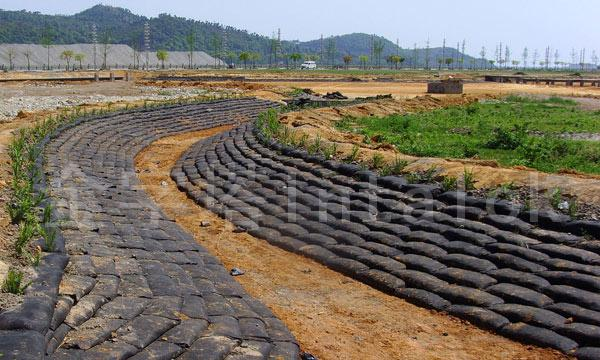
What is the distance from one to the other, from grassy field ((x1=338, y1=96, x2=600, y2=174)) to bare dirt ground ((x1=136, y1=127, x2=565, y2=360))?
3746 millimetres

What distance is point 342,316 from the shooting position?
635 cm

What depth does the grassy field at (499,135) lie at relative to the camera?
33.3 feet

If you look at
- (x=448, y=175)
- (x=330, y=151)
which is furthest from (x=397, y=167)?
(x=330, y=151)

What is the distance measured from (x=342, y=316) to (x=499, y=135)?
264 inches

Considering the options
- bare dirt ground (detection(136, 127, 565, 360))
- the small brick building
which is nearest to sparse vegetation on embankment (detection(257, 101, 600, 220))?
bare dirt ground (detection(136, 127, 565, 360))

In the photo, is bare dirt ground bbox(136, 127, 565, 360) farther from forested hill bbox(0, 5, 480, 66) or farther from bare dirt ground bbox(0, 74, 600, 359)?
forested hill bbox(0, 5, 480, 66)

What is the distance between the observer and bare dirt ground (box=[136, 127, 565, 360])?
5.54 meters

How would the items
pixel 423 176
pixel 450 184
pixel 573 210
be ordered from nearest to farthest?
pixel 573 210, pixel 450 184, pixel 423 176

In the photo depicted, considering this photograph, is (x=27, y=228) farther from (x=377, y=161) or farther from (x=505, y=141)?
(x=505, y=141)

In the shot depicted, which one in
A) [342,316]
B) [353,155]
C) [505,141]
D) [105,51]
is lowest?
[342,316]

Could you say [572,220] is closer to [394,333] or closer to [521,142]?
[394,333]

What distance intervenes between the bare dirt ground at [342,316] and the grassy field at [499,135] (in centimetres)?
375

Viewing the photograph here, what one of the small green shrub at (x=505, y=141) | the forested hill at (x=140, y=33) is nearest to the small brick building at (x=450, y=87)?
the small green shrub at (x=505, y=141)

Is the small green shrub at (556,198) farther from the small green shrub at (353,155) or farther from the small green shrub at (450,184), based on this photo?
the small green shrub at (353,155)
